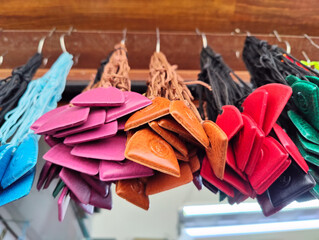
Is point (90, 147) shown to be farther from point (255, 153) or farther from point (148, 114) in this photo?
point (255, 153)

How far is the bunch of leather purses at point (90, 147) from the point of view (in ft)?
1.18

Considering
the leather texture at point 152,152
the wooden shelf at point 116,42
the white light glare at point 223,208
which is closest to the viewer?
the leather texture at point 152,152

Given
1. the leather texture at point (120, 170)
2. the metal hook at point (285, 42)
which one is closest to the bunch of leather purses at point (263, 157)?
the leather texture at point (120, 170)

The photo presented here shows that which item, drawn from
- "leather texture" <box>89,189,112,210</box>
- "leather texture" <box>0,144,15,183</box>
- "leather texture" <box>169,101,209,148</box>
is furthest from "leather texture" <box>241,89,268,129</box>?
"leather texture" <box>0,144,15,183</box>

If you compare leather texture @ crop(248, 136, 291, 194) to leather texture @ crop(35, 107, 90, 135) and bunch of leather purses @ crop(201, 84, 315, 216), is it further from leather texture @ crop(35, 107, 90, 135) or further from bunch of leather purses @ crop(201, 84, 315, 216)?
leather texture @ crop(35, 107, 90, 135)

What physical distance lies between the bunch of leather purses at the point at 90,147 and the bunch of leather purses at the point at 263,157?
15cm

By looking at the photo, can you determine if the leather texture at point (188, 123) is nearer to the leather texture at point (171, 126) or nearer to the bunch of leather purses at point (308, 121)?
the leather texture at point (171, 126)

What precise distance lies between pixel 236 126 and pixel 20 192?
0.37 metres

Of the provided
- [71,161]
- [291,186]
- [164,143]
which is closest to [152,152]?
→ [164,143]

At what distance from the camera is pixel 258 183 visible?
1.19ft

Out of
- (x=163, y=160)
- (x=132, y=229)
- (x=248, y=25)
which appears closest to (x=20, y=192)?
(x=163, y=160)

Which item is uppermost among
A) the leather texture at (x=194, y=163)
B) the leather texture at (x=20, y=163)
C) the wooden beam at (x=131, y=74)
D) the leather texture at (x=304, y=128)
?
the leather texture at (x=304, y=128)

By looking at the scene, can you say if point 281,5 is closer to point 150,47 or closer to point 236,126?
point 150,47

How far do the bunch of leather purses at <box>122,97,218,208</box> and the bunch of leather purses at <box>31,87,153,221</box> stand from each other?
31 millimetres
